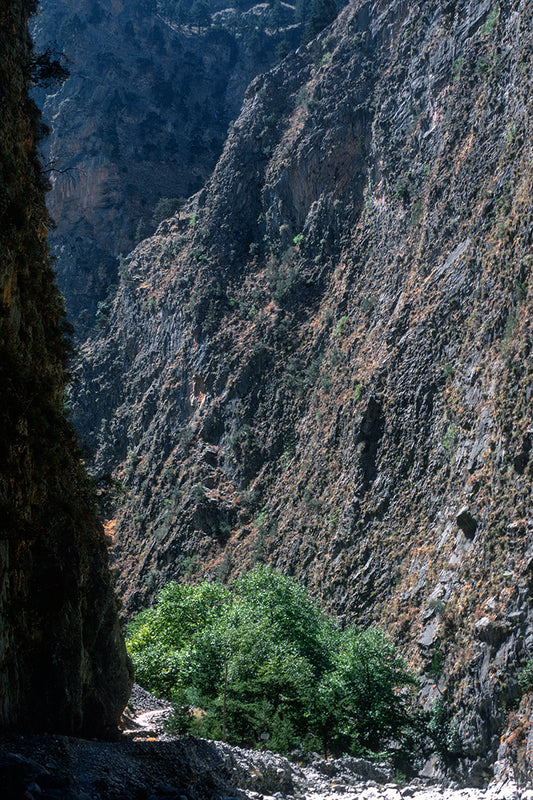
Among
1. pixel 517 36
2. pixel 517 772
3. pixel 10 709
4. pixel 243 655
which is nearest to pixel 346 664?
pixel 243 655

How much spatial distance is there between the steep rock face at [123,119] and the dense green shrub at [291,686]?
40.9m

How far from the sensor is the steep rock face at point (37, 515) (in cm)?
930

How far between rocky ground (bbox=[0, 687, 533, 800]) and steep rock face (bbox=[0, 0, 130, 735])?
29.8 inches

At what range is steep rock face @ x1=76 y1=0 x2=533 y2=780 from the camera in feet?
59.1

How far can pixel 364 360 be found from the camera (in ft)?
99.1

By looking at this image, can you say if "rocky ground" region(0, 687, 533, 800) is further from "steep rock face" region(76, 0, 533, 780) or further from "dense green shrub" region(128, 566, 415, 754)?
"steep rock face" region(76, 0, 533, 780)

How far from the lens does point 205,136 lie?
69312mm

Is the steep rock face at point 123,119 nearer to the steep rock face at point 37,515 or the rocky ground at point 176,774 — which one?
the steep rock face at point 37,515

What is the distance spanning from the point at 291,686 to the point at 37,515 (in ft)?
31.3

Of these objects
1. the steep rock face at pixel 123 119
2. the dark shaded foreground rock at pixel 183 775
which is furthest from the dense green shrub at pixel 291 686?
the steep rock face at pixel 123 119

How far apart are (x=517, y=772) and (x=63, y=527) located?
9612 millimetres

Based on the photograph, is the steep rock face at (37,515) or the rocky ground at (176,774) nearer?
the rocky ground at (176,774)

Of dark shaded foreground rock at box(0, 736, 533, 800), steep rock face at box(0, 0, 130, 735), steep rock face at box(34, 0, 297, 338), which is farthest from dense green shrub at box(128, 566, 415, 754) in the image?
steep rock face at box(34, 0, 297, 338)

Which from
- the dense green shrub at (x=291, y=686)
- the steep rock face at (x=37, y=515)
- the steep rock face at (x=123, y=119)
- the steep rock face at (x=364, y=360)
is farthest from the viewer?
the steep rock face at (x=123, y=119)
